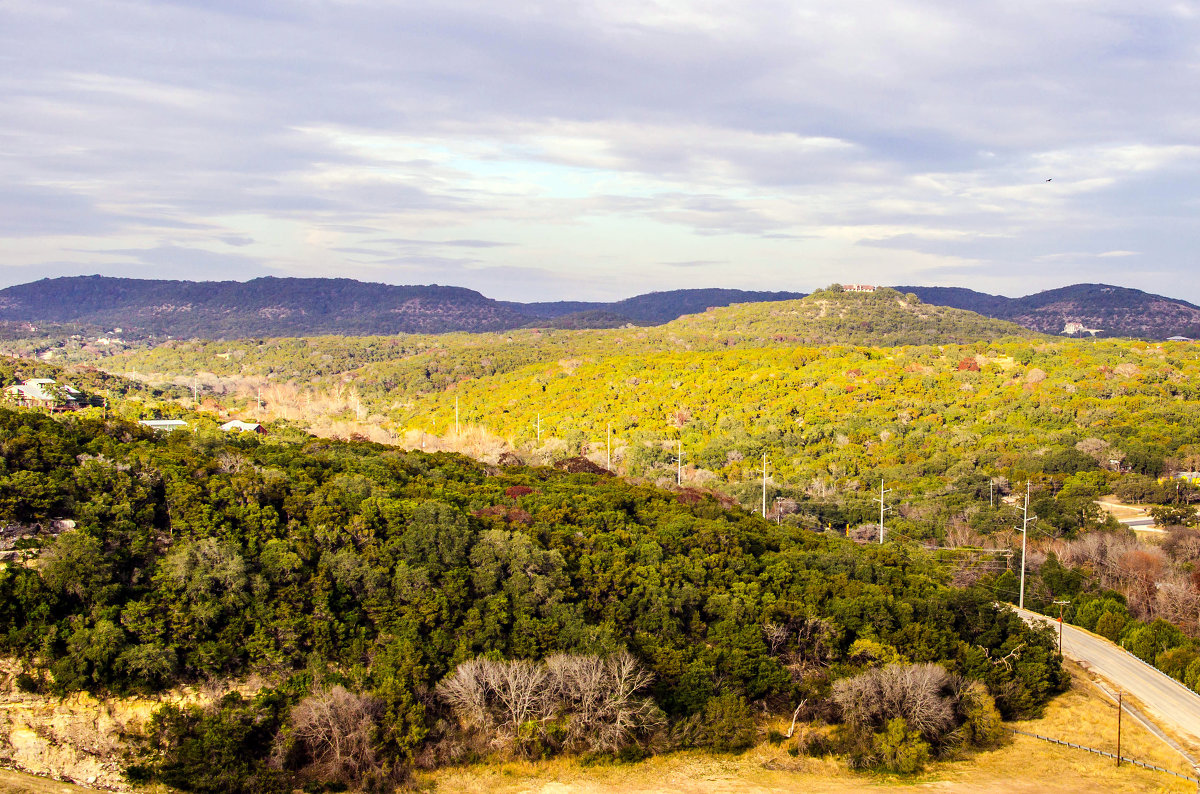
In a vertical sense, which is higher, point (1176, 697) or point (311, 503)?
point (311, 503)

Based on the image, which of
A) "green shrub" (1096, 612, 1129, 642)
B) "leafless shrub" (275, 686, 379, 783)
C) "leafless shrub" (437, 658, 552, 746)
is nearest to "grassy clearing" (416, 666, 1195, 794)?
"leafless shrub" (437, 658, 552, 746)

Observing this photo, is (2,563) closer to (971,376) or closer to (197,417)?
(197,417)

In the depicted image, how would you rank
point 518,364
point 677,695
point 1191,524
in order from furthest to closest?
point 518,364 < point 1191,524 < point 677,695

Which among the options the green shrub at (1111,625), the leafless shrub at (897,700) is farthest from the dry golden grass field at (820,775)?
the green shrub at (1111,625)

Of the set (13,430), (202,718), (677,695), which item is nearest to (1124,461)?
(677,695)

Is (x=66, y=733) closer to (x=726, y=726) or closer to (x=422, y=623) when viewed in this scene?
(x=422, y=623)

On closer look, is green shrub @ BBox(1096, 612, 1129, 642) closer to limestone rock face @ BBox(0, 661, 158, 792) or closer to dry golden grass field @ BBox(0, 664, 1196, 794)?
dry golden grass field @ BBox(0, 664, 1196, 794)

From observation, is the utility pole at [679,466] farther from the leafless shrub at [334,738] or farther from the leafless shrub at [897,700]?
the leafless shrub at [334,738]
